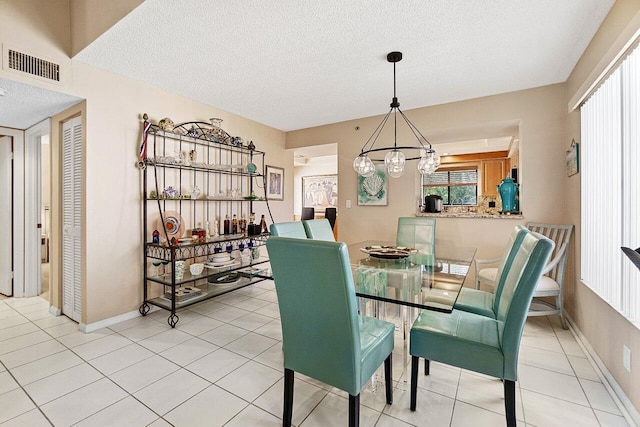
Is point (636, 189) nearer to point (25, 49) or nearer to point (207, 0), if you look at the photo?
point (207, 0)

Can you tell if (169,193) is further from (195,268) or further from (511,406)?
(511,406)

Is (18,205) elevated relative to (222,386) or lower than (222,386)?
elevated

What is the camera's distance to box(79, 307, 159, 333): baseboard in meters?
2.68

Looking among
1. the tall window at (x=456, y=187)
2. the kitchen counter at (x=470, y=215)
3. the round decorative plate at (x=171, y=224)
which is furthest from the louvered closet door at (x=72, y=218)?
the tall window at (x=456, y=187)

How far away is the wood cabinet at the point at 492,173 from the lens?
579 centimetres

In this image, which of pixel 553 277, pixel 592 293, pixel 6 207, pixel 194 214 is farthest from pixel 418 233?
pixel 6 207

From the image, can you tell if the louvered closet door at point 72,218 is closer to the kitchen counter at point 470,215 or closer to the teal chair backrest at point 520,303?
the teal chair backrest at point 520,303

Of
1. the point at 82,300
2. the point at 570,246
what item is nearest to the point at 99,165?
the point at 82,300

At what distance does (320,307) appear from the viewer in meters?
1.29

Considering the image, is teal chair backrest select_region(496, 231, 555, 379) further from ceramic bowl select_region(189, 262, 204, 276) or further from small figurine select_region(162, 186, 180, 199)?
small figurine select_region(162, 186, 180, 199)

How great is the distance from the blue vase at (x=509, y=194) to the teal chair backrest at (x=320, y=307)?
2.96 metres

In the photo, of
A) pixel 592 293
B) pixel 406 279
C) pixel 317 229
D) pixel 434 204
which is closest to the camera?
pixel 406 279

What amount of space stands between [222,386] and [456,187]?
5471 millimetres

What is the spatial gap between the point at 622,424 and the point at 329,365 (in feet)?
5.41
